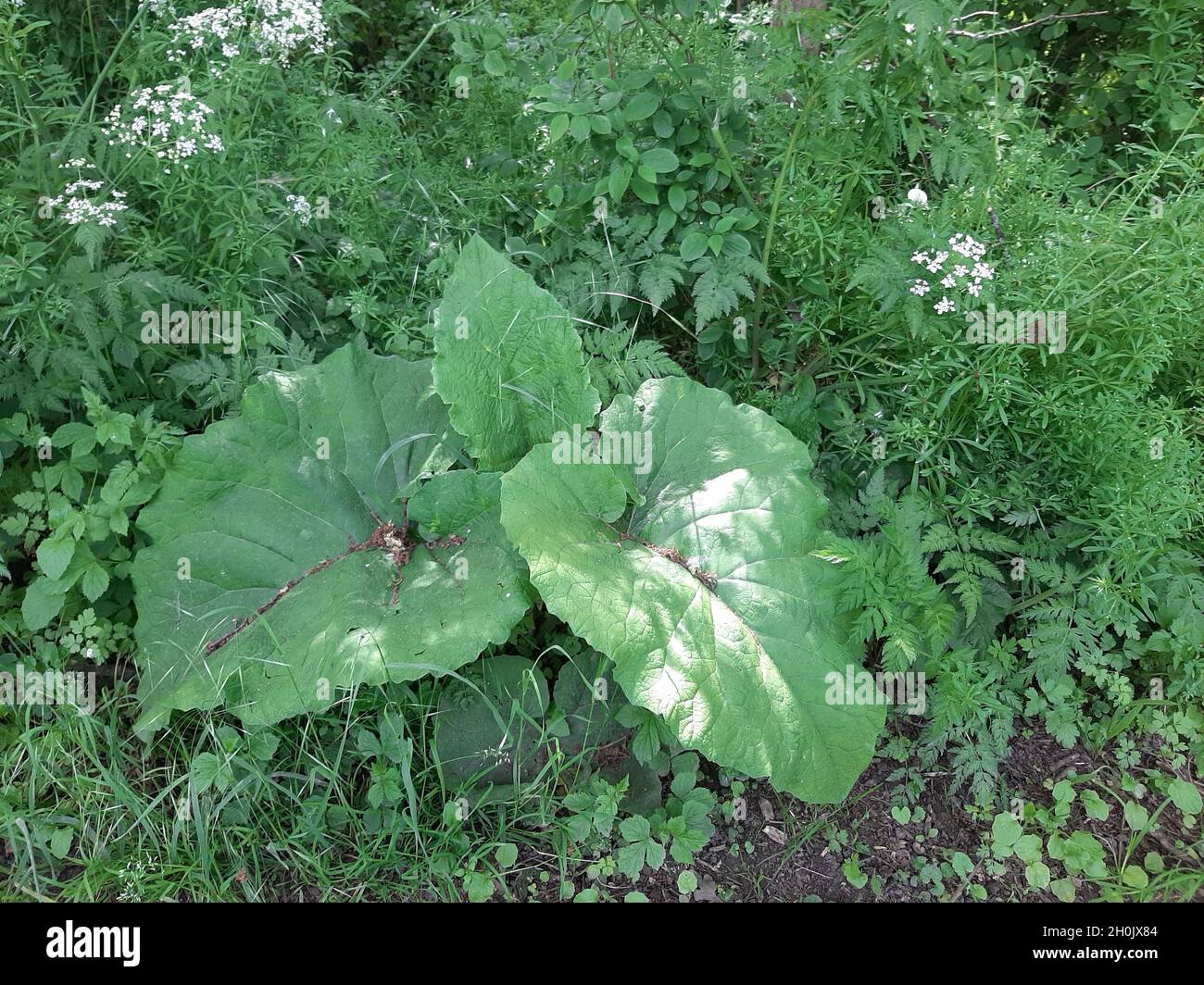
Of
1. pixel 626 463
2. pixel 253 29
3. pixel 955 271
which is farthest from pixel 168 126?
pixel 955 271

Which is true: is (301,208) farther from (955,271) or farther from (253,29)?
(955,271)

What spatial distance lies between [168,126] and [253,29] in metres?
0.57

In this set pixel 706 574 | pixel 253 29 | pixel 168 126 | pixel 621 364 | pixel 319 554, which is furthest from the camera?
pixel 253 29

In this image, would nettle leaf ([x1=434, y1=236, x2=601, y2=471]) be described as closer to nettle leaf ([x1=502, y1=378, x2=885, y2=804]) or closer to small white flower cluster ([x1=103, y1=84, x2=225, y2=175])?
nettle leaf ([x1=502, y1=378, x2=885, y2=804])

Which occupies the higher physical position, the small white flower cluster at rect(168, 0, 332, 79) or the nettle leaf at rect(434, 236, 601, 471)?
the small white flower cluster at rect(168, 0, 332, 79)

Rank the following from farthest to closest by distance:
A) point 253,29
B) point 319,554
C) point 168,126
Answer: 1. point 253,29
2. point 168,126
3. point 319,554

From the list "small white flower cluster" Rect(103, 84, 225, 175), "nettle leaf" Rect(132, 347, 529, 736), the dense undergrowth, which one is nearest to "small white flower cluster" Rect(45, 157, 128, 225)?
the dense undergrowth

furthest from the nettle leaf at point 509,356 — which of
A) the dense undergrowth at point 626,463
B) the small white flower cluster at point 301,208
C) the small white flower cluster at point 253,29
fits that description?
the small white flower cluster at point 253,29

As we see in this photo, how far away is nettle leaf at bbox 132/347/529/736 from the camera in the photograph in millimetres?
2402

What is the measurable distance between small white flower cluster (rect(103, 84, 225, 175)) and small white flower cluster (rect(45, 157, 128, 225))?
0.55 feet

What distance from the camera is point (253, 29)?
3152mm

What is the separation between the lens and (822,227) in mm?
3029

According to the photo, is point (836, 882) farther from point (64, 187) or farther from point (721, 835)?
point (64, 187)

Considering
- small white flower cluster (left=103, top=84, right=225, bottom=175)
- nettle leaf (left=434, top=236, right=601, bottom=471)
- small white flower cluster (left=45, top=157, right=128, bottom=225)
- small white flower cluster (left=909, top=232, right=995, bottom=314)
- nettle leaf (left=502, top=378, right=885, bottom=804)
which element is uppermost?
small white flower cluster (left=103, top=84, right=225, bottom=175)
